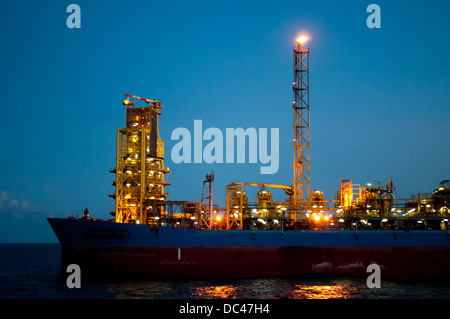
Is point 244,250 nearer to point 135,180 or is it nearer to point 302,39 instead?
point 135,180

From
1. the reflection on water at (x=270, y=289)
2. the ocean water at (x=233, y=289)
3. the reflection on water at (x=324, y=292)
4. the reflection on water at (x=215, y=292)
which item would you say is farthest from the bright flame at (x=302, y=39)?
the reflection on water at (x=215, y=292)

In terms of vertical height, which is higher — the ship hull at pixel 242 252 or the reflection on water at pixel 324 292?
the ship hull at pixel 242 252

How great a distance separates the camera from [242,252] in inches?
1462

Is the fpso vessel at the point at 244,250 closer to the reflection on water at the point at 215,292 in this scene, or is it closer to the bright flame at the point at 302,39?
the reflection on water at the point at 215,292

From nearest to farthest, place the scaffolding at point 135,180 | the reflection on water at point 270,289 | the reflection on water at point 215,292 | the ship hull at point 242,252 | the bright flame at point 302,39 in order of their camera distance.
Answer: the reflection on water at point 215,292
the reflection on water at point 270,289
the ship hull at point 242,252
the scaffolding at point 135,180
the bright flame at point 302,39

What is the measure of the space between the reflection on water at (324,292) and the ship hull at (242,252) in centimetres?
579

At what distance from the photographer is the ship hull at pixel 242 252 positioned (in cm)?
3656

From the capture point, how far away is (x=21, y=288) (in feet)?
111

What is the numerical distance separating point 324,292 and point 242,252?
10105 millimetres

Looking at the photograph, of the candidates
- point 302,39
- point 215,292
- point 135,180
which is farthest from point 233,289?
point 302,39

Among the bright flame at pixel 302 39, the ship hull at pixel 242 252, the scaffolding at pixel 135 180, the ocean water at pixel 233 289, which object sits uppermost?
the bright flame at pixel 302 39
